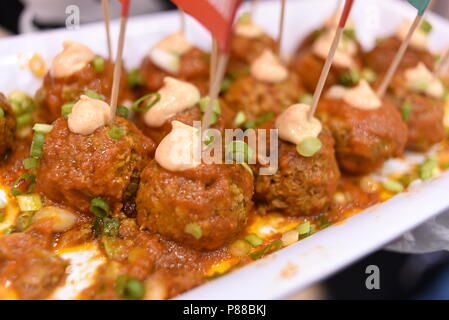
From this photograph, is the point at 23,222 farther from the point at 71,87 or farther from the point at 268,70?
the point at 268,70

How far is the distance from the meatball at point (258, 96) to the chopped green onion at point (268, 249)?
115 cm

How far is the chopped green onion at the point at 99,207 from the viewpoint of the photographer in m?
2.53

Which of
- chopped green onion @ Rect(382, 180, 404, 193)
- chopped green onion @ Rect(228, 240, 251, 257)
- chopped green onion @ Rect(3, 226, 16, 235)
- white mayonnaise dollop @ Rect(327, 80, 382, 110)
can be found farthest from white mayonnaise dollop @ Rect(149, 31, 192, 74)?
chopped green onion @ Rect(382, 180, 404, 193)

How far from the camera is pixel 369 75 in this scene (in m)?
4.07

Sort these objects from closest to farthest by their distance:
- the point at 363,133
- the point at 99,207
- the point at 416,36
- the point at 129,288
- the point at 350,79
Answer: the point at 129,288
the point at 99,207
the point at 363,133
the point at 350,79
the point at 416,36

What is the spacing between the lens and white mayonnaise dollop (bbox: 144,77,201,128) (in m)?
2.85

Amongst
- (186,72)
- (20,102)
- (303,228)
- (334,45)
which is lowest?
(303,228)

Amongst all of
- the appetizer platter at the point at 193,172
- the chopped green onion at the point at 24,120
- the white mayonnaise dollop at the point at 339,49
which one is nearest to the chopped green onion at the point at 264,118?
the appetizer platter at the point at 193,172

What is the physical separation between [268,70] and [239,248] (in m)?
1.59

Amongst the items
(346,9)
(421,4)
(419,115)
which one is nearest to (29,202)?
(346,9)

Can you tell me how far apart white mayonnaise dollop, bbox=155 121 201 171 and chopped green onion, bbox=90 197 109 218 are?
45 cm

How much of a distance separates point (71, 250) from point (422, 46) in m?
3.57

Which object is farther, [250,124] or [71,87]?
[250,124]
